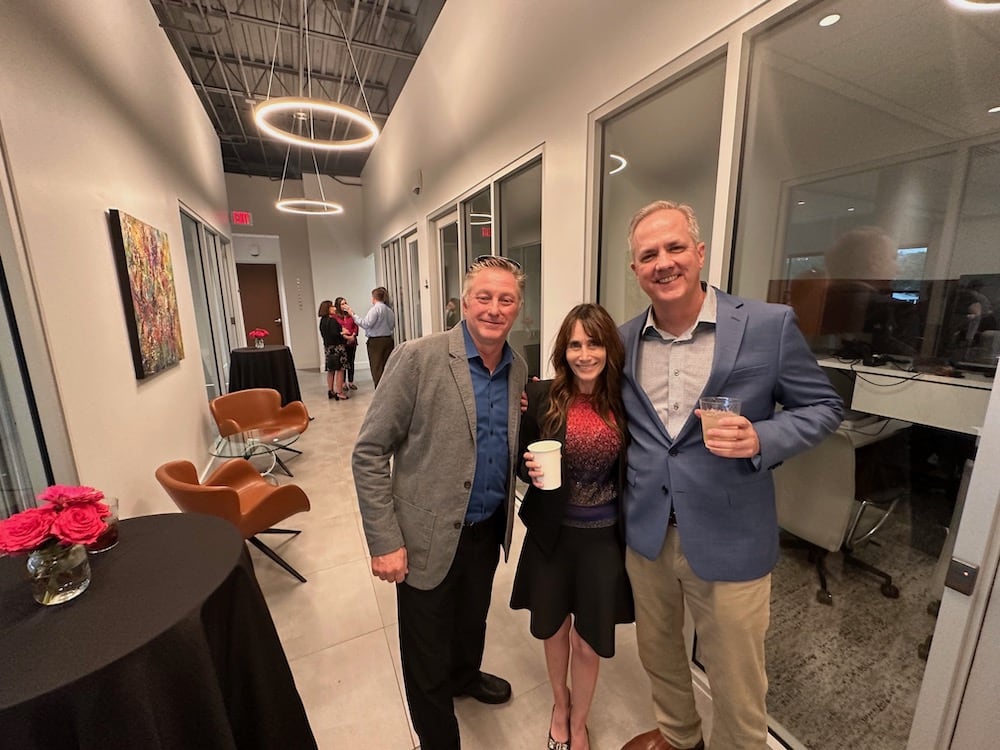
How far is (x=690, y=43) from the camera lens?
1755mm

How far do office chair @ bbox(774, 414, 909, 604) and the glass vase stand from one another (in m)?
2.44

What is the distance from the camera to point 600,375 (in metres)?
1.43

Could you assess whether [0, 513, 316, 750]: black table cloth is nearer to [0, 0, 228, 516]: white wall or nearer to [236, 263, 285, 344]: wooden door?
[0, 0, 228, 516]: white wall

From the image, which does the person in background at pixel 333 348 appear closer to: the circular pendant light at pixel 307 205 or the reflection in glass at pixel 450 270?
the circular pendant light at pixel 307 205

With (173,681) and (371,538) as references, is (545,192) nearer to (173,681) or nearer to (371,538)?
(371,538)

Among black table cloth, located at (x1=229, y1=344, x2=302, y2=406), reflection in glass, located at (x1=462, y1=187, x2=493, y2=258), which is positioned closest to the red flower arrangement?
reflection in glass, located at (x1=462, y1=187, x2=493, y2=258)

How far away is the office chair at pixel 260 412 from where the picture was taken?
4.02 m

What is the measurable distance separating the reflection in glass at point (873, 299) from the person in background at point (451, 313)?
4350 millimetres

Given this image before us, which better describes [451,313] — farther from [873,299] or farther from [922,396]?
[922,396]

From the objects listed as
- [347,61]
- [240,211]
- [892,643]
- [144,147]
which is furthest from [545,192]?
[240,211]

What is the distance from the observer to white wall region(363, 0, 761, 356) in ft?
6.50

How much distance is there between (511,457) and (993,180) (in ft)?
4.96

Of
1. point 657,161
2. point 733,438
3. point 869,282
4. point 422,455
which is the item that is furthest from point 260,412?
point 869,282

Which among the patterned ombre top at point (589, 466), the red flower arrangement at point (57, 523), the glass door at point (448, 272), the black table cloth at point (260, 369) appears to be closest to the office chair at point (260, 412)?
the black table cloth at point (260, 369)
